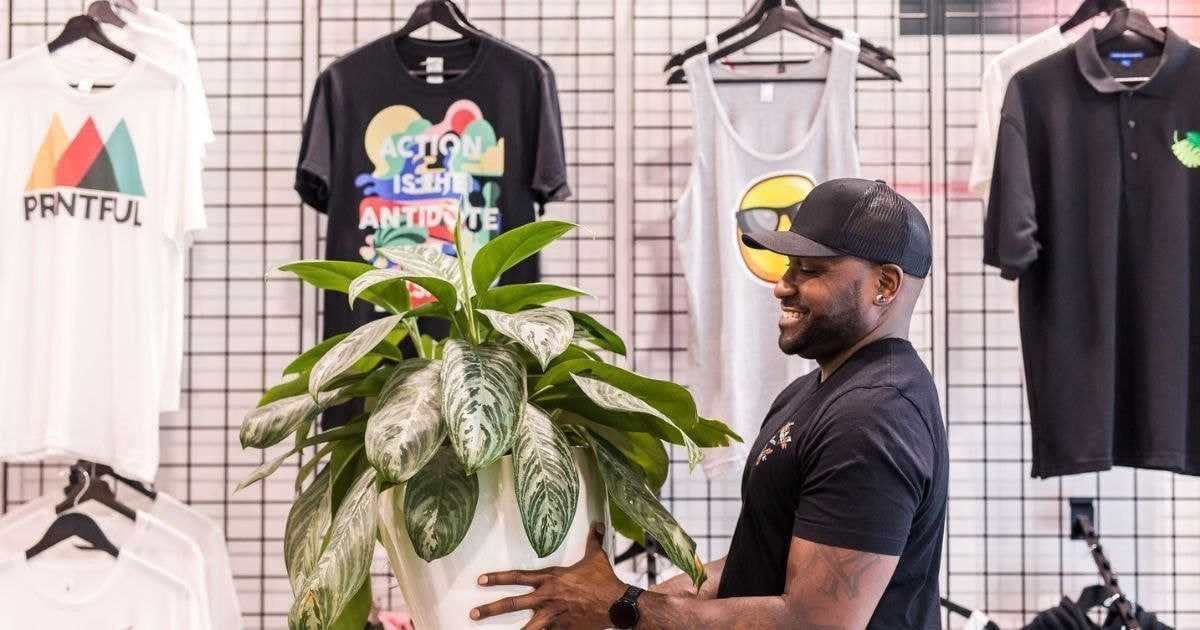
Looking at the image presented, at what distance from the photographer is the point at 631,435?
1883 mm

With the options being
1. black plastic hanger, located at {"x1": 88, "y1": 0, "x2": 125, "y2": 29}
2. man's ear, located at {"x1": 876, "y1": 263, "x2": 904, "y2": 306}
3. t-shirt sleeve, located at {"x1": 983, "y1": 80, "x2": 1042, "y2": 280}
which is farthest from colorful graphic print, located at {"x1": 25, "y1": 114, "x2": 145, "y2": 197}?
t-shirt sleeve, located at {"x1": 983, "y1": 80, "x2": 1042, "y2": 280}

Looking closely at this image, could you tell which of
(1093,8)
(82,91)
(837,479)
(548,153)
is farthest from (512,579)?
(1093,8)

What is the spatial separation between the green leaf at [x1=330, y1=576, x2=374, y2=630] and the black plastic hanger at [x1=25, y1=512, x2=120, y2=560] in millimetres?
1272

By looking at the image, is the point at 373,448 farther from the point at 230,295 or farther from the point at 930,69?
the point at 930,69

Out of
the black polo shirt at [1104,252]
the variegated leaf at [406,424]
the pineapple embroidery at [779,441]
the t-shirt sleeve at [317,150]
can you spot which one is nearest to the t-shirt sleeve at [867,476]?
the pineapple embroidery at [779,441]

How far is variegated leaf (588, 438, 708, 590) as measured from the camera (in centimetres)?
165

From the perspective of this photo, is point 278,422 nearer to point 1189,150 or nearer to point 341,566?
point 341,566

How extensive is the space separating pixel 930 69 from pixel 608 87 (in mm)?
961

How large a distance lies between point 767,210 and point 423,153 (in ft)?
3.09

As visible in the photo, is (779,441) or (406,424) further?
(779,441)

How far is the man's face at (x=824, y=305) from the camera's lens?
176 centimetres

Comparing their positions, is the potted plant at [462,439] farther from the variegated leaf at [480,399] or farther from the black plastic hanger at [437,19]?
the black plastic hanger at [437,19]

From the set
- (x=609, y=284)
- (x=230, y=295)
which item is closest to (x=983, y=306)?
(x=609, y=284)

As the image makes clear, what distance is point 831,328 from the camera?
1.78m
